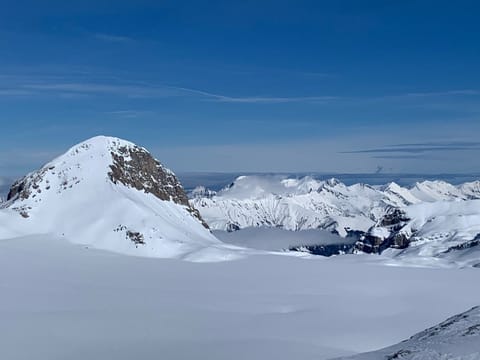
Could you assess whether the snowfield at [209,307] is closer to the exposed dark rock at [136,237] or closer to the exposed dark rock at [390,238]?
the exposed dark rock at [136,237]

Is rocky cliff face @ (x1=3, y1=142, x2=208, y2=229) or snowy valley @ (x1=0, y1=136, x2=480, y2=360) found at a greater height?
rocky cliff face @ (x1=3, y1=142, x2=208, y2=229)

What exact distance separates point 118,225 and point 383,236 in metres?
119

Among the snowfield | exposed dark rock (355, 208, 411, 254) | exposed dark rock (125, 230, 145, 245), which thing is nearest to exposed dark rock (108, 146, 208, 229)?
exposed dark rock (125, 230, 145, 245)

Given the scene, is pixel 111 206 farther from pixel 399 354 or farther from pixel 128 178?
pixel 399 354

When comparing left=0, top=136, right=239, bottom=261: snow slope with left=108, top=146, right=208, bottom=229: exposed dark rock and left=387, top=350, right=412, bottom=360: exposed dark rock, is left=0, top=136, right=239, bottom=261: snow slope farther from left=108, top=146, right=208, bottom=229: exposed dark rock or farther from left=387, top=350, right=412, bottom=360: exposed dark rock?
left=387, top=350, right=412, bottom=360: exposed dark rock

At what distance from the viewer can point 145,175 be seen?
314 ft

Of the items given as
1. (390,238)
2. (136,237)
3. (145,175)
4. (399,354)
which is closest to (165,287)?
(136,237)

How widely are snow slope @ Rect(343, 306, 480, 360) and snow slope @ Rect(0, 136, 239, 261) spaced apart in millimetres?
48136

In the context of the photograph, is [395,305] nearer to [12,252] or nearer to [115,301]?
Answer: [115,301]

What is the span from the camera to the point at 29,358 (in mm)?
25875

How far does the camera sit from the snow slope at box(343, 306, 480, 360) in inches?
627

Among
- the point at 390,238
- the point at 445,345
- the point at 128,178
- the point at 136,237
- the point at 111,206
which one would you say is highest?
the point at 128,178

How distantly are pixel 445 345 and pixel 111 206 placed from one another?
2614 inches

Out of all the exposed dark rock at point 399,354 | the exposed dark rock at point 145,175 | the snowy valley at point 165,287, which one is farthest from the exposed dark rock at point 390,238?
the exposed dark rock at point 399,354
